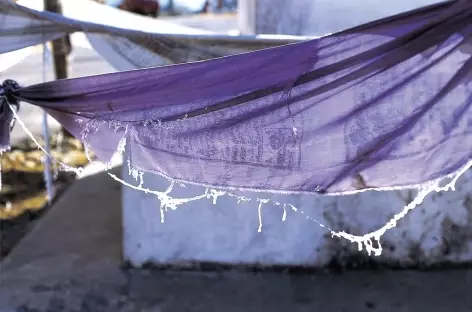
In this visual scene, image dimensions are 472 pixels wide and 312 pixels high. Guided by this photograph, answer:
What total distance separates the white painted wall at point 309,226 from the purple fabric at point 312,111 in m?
2.08

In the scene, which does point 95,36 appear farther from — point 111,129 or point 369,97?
point 369,97

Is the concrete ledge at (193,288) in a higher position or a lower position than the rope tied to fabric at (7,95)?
lower

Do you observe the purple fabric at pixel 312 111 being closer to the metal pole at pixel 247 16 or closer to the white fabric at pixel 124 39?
the white fabric at pixel 124 39

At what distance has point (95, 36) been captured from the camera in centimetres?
393

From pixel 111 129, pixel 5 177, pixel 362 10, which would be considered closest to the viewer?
pixel 111 129

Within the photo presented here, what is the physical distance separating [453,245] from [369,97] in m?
2.87

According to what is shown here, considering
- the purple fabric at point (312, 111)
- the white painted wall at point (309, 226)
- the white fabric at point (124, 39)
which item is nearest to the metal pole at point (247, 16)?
the white painted wall at point (309, 226)

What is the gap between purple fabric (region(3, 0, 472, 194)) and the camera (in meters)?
2.80

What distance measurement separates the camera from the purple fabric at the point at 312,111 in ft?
9.19

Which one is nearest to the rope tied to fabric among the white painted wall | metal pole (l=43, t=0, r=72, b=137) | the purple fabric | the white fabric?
the purple fabric

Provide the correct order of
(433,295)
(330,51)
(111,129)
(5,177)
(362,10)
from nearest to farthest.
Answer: (330,51) → (111,129) → (433,295) → (362,10) → (5,177)

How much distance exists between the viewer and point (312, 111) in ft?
9.59

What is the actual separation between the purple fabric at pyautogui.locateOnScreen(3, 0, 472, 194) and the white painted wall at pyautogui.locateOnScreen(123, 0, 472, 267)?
6.81 ft

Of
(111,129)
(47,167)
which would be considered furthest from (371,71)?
(47,167)
